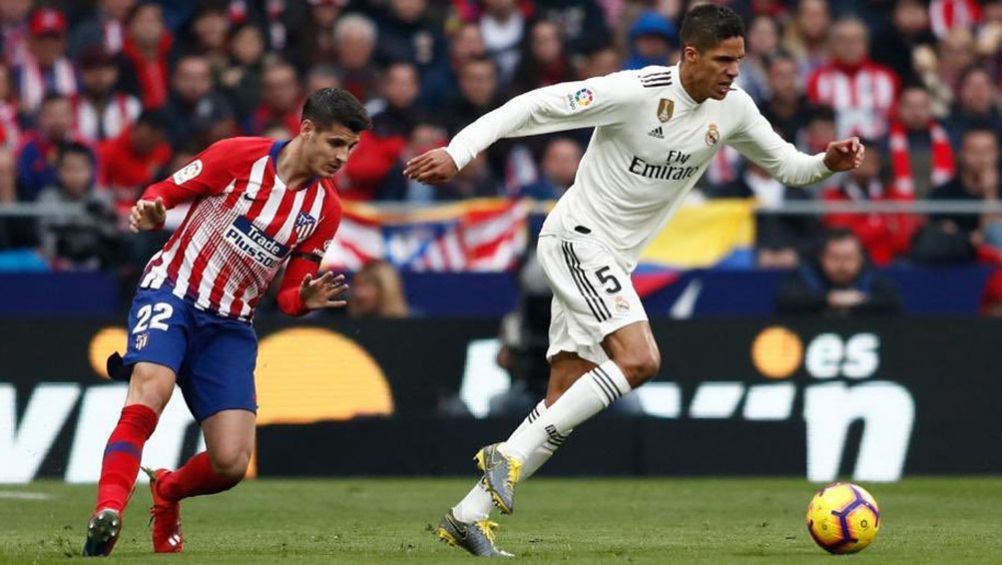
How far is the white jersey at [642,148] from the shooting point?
30.3ft

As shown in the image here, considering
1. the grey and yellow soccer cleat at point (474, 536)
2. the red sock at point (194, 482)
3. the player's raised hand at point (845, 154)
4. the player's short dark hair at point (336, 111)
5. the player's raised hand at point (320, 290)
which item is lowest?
the grey and yellow soccer cleat at point (474, 536)

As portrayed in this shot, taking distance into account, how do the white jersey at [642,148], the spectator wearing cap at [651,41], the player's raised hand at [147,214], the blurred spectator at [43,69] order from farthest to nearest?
the blurred spectator at [43,69] < the spectator wearing cap at [651,41] < the white jersey at [642,148] < the player's raised hand at [147,214]

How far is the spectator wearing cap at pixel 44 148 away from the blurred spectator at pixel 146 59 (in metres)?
1.01

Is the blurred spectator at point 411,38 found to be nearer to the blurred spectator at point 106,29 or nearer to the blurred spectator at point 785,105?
the blurred spectator at point 106,29

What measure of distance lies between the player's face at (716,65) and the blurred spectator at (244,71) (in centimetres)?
820

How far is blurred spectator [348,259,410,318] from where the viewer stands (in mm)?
14445

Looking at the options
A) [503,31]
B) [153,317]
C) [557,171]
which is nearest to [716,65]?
[153,317]

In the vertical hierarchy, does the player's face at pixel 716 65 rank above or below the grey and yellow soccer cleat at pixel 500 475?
above

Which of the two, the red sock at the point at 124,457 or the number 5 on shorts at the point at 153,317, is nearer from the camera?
the red sock at the point at 124,457

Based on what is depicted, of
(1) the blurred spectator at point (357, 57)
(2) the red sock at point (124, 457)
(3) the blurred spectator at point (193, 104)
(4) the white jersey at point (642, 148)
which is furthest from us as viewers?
(1) the blurred spectator at point (357, 57)

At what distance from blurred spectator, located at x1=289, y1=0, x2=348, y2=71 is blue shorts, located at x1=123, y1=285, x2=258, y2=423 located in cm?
888

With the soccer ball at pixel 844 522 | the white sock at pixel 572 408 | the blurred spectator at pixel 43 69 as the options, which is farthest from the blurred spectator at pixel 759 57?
the soccer ball at pixel 844 522

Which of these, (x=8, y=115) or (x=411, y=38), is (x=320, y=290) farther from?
(x=411, y=38)

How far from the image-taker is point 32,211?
1481 cm
